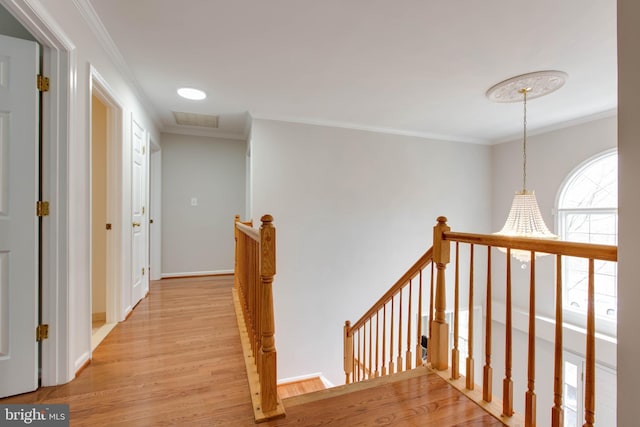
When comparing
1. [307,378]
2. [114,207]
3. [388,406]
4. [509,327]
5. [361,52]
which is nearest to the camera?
[509,327]

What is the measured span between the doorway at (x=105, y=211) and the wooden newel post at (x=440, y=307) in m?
2.41

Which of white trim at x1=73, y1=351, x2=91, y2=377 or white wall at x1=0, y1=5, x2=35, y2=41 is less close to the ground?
white wall at x1=0, y1=5, x2=35, y2=41

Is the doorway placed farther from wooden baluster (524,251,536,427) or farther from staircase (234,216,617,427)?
wooden baluster (524,251,536,427)

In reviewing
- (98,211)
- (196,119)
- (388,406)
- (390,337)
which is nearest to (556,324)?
(388,406)

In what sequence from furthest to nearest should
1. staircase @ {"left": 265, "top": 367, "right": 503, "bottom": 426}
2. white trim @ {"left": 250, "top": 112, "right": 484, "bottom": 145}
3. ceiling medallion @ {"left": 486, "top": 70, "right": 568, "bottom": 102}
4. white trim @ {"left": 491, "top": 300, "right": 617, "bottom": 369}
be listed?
white trim @ {"left": 250, "top": 112, "right": 484, "bottom": 145}, white trim @ {"left": 491, "top": 300, "right": 617, "bottom": 369}, ceiling medallion @ {"left": 486, "top": 70, "right": 568, "bottom": 102}, staircase @ {"left": 265, "top": 367, "right": 503, "bottom": 426}

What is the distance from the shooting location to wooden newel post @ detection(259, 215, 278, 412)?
4.28 feet

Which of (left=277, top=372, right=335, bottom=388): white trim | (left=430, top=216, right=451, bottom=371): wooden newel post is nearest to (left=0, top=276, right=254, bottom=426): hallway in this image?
(left=430, top=216, right=451, bottom=371): wooden newel post

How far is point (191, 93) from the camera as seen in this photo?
281cm

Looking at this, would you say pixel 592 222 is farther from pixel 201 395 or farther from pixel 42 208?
pixel 42 208

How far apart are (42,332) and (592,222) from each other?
5.55m

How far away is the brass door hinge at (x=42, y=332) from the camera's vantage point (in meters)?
1.47

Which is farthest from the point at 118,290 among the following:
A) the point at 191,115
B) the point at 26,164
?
the point at 191,115

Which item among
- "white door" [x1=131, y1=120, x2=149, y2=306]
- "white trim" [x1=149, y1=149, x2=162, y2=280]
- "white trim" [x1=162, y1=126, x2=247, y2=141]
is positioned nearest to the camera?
"white door" [x1=131, y1=120, x2=149, y2=306]

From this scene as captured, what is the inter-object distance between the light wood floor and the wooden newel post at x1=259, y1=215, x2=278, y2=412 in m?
0.12
